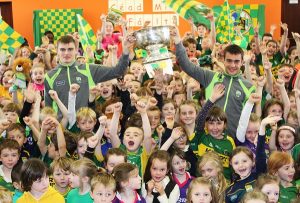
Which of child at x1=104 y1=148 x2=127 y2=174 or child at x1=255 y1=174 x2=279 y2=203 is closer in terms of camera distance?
child at x1=255 y1=174 x2=279 y2=203

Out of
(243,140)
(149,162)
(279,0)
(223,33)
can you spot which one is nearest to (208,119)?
(243,140)

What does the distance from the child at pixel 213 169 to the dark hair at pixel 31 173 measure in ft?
4.47

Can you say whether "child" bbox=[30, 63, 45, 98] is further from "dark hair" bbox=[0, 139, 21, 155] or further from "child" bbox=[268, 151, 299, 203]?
"child" bbox=[268, 151, 299, 203]

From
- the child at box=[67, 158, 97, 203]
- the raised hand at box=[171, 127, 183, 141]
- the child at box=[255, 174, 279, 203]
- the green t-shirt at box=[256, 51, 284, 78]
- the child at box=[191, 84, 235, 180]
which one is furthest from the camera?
the green t-shirt at box=[256, 51, 284, 78]

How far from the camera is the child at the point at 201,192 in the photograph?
4473 millimetres

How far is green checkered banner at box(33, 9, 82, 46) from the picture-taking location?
14.2 meters

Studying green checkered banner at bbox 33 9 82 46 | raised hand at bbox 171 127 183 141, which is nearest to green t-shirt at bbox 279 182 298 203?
raised hand at bbox 171 127 183 141

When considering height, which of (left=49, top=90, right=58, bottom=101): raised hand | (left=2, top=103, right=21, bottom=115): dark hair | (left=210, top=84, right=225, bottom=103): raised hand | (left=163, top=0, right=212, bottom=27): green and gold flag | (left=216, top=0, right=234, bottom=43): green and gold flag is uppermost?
(left=163, top=0, right=212, bottom=27): green and gold flag

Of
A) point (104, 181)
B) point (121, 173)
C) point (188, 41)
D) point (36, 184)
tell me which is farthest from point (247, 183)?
point (188, 41)

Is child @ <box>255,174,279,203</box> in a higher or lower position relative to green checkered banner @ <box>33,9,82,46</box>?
lower

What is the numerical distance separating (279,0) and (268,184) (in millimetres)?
9940

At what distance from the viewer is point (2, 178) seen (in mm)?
5223

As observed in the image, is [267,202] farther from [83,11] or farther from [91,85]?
[83,11]

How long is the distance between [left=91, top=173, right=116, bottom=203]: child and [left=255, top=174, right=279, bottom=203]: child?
3.80 feet
